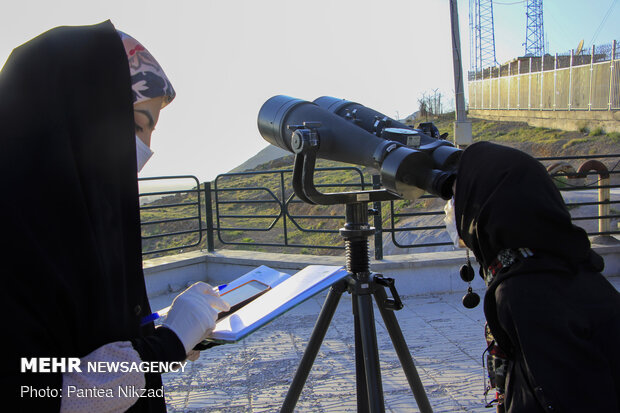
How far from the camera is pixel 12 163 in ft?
3.66

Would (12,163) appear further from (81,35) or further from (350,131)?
(350,131)

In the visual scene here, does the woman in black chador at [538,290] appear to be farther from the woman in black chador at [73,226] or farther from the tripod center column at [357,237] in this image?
the woman in black chador at [73,226]

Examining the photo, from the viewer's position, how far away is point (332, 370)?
157 inches

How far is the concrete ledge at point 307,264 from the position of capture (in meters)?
6.27

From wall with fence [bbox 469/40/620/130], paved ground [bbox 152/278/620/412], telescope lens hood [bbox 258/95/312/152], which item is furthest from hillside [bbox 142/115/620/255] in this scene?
telescope lens hood [bbox 258/95/312/152]

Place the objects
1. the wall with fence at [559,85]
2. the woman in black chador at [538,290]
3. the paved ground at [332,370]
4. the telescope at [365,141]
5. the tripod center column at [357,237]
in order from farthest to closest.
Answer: the wall with fence at [559,85], the paved ground at [332,370], the tripod center column at [357,237], the telescope at [365,141], the woman in black chador at [538,290]

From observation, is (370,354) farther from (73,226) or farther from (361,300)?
(73,226)

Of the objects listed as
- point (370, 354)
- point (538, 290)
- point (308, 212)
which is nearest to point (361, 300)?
point (370, 354)

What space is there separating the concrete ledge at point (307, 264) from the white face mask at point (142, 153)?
4.73 metres

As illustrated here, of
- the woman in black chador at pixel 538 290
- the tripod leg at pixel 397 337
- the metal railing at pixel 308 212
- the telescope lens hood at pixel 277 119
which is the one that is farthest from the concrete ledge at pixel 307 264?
the woman in black chador at pixel 538 290

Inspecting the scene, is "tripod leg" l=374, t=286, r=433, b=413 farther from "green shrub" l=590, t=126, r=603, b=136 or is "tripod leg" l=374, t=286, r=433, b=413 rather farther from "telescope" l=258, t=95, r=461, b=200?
"green shrub" l=590, t=126, r=603, b=136

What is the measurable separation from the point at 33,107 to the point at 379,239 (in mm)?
5538

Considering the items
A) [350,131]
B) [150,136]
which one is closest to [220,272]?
[350,131]

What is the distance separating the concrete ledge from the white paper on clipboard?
4288 mm
